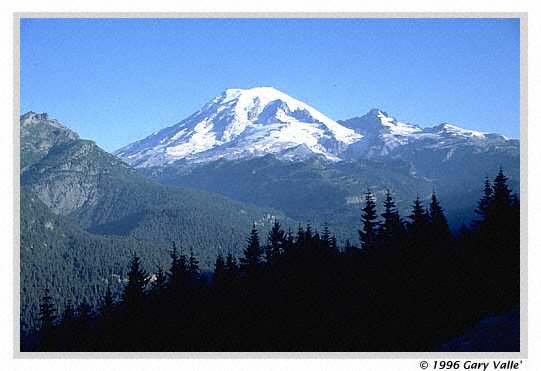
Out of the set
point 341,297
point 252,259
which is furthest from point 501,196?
point 252,259

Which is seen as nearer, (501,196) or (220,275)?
(501,196)

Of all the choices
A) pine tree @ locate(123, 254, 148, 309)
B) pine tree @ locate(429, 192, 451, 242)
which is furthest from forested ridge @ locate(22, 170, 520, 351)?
pine tree @ locate(429, 192, 451, 242)

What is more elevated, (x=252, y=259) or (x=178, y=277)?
(x=252, y=259)

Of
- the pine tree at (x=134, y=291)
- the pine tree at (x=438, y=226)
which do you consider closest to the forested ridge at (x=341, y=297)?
the pine tree at (x=134, y=291)

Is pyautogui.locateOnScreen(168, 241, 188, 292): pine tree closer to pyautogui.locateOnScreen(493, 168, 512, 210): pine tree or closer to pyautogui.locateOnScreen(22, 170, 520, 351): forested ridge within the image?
pyautogui.locateOnScreen(22, 170, 520, 351): forested ridge

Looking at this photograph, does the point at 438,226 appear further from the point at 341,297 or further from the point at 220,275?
the point at 220,275

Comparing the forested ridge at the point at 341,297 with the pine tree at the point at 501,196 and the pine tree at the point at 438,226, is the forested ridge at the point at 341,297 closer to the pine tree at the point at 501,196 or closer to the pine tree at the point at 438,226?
the pine tree at the point at 501,196

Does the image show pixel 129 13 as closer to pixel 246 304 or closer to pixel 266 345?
pixel 266 345

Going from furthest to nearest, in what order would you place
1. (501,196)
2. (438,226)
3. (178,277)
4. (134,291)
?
(178,277)
(438,226)
(134,291)
(501,196)

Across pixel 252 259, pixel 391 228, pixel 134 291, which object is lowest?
pixel 134 291
